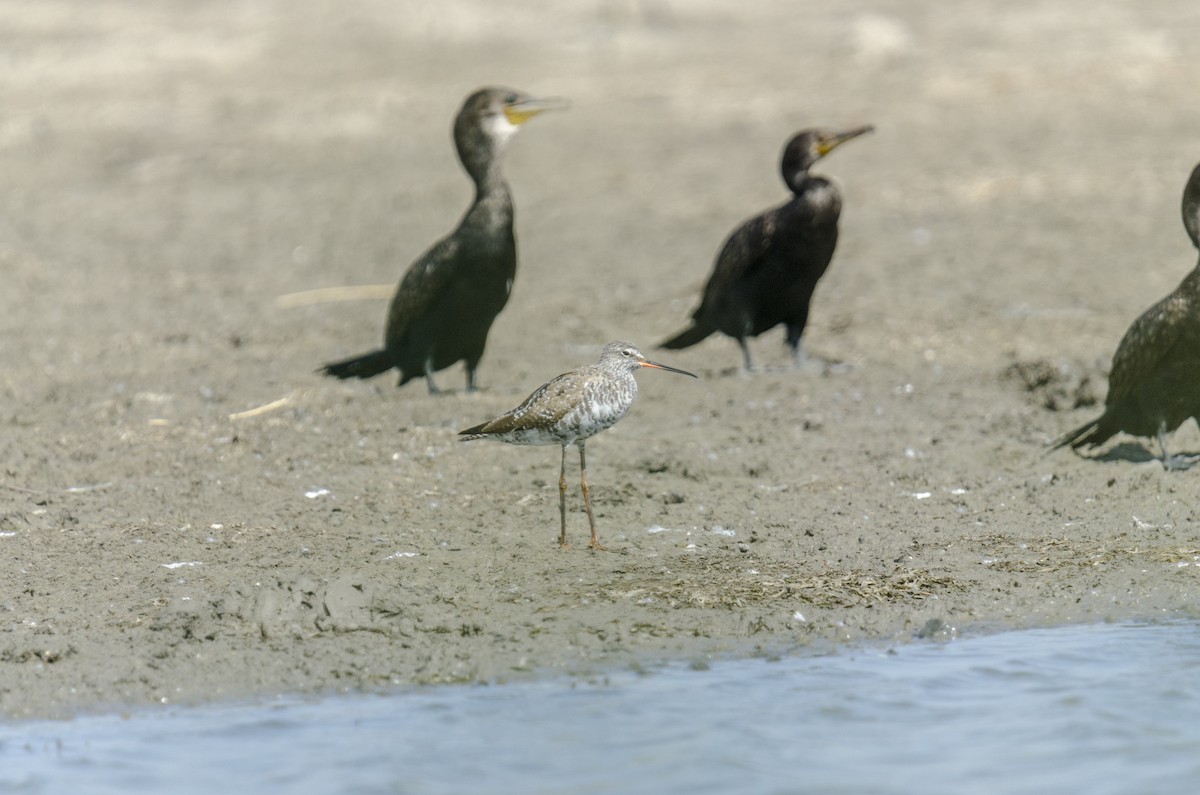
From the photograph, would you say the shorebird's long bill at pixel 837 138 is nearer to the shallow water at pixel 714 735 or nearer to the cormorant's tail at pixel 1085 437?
→ the cormorant's tail at pixel 1085 437

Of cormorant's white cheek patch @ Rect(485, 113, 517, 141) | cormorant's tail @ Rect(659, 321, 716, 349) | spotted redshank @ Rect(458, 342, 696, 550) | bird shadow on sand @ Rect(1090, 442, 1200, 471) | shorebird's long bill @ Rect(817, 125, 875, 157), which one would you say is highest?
cormorant's white cheek patch @ Rect(485, 113, 517, 141)

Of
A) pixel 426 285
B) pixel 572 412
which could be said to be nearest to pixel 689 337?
pixel 426 285

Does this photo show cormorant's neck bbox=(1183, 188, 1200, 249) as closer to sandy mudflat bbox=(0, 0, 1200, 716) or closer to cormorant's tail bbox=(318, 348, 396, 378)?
sandy mudflat bbox=(0, 0, 1200, 716)

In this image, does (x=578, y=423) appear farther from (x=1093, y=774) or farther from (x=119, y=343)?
(x=119, y=343)

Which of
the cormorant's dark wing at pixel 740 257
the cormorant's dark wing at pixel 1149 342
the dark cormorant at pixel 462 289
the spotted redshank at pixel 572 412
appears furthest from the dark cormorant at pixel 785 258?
the spotted redshank at pixel 572 412

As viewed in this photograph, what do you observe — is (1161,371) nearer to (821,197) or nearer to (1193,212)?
(1193,212)

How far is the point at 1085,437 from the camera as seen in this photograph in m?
7.30

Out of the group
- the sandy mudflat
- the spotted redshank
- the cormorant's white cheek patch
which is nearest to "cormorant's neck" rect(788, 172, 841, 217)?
the sandy mudflat

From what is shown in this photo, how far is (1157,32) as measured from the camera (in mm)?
16969

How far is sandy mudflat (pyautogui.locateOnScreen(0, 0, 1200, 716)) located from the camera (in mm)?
5703

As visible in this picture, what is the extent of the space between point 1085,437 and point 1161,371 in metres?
0.57

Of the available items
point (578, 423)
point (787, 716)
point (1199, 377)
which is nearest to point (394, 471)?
point (578, 423)

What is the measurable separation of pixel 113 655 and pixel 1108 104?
40.0ft

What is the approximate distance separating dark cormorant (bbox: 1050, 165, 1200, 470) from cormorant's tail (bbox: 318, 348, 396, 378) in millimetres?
3725
